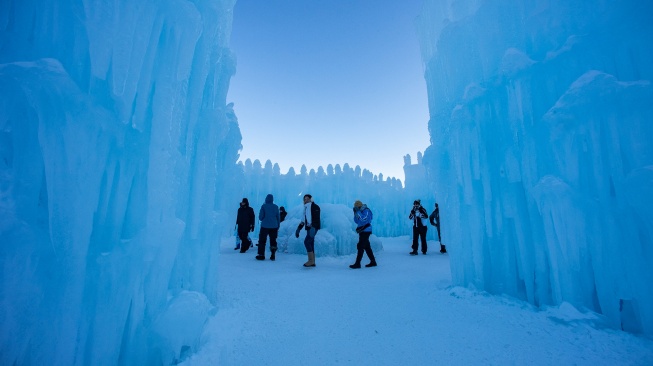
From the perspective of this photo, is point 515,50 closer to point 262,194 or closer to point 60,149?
point 60,149

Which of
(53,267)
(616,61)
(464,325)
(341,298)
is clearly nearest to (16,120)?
(53,267)

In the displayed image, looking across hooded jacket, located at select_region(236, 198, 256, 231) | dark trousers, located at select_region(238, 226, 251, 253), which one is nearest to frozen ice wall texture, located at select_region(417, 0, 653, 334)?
hooded jacket, located at select_region(236, 198, 256, 231)

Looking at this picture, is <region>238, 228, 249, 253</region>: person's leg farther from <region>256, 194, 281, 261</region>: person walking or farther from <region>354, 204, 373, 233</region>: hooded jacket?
<region>354, 204, 373, 233</region>: hooded jacket

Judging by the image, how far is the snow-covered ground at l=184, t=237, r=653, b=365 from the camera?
7.10 ft

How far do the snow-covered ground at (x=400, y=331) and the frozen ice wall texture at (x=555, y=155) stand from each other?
0.46 meters

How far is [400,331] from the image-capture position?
271 cm

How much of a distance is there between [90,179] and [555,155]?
181 inches

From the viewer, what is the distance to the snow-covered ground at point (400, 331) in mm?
2164

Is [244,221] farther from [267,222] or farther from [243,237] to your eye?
[267,222]

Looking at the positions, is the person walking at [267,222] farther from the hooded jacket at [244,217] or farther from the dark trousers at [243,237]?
the dark trousers at [243,237]

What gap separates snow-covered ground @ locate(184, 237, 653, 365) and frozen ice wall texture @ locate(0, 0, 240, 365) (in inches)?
27.8

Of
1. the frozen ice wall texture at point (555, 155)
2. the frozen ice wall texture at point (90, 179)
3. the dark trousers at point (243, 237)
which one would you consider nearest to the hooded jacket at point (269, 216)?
the dark trousers at point (243, 237)

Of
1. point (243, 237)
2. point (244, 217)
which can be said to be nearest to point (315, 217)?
point (244, 217)

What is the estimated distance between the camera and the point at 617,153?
2758mm
